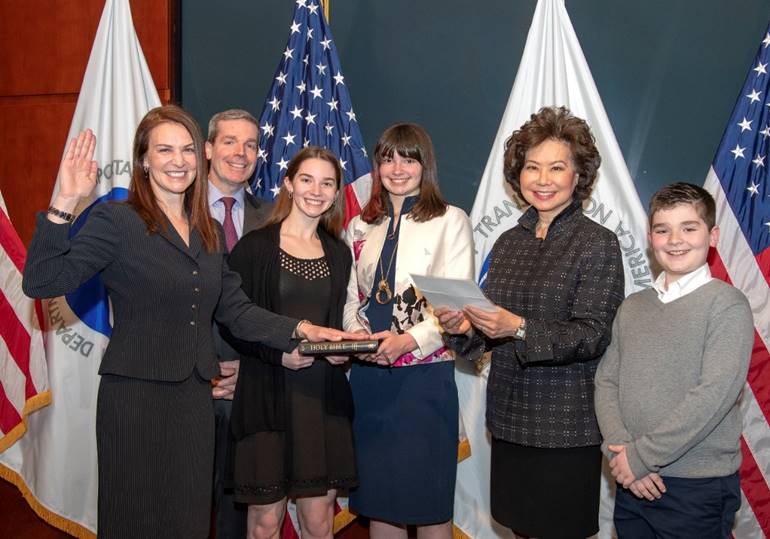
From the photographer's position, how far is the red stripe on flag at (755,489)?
289 centimetres

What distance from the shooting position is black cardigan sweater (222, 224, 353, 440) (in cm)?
249

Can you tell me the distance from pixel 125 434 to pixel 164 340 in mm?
296

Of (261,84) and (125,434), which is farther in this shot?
(261,84)

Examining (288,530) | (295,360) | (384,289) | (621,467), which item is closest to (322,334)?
(295,360)

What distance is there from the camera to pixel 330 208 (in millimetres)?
2789

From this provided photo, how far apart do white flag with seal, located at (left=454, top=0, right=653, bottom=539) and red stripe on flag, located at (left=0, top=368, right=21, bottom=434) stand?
2.24 metres

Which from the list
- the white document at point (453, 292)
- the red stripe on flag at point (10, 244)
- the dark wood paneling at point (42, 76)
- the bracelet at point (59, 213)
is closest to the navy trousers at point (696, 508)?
the white document at point (453, 292)

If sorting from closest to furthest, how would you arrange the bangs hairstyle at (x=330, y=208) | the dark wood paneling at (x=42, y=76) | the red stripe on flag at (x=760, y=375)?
the bangs hairstyle at (x=330, y=208), the red stripe on flag at (x=760, y=375), the dark wood paneling at (x=42, y=76)

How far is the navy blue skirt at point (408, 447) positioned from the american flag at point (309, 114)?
3.79 feet

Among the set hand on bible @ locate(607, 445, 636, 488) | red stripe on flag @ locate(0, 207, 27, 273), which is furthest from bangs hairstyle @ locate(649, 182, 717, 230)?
red stripe on flag @ locate(0, 207, 27, 273)

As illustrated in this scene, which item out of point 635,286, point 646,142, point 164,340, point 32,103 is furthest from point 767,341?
point 32,103

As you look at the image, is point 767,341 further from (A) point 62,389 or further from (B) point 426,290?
(A) point 62,389

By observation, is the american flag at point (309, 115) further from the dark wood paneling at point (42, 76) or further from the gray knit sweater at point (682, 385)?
the gray knit sweater at point (682, 385)

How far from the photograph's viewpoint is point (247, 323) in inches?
96.1
